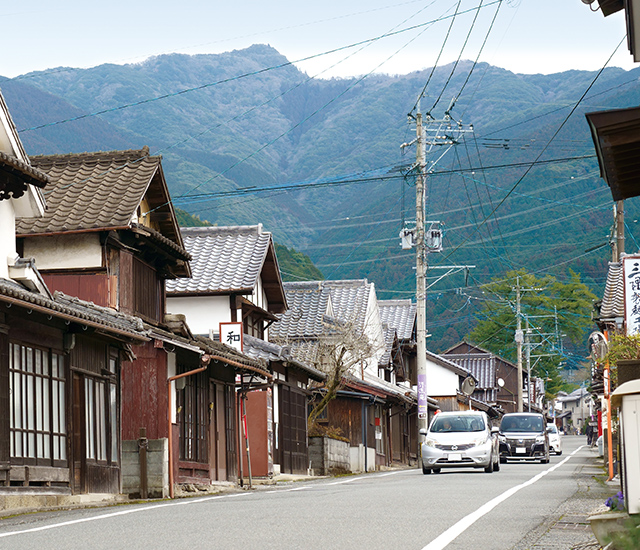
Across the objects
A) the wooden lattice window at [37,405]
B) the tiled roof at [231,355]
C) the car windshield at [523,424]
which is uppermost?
the tiled roof at [231,355]

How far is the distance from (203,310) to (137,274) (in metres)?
8.97

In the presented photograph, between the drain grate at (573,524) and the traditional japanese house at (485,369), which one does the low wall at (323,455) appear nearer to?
the drain grate at (573,524)

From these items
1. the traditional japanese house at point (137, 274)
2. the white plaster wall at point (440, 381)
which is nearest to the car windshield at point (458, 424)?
the traditional japanese house at point (137, 274)

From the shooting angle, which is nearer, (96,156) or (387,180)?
(96,156)

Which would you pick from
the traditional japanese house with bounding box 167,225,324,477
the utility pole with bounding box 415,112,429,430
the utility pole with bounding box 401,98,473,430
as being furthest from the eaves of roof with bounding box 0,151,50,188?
the utility pole with bounding box 401,98,473,430

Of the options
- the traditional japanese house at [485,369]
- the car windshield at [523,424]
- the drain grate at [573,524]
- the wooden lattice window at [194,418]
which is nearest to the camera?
the drain grate at [573,524]

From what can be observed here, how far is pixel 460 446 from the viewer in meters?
27.2

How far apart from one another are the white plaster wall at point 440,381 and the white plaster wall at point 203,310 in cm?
4176

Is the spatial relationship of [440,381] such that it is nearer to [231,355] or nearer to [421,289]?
[421,289]

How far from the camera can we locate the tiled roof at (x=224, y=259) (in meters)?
32.0

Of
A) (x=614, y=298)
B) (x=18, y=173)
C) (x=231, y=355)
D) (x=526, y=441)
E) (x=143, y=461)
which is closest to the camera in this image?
(x=18, y=173)

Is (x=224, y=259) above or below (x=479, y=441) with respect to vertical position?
above

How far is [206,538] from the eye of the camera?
957 cm

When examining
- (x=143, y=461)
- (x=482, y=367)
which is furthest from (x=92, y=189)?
(x=482, y=367)
